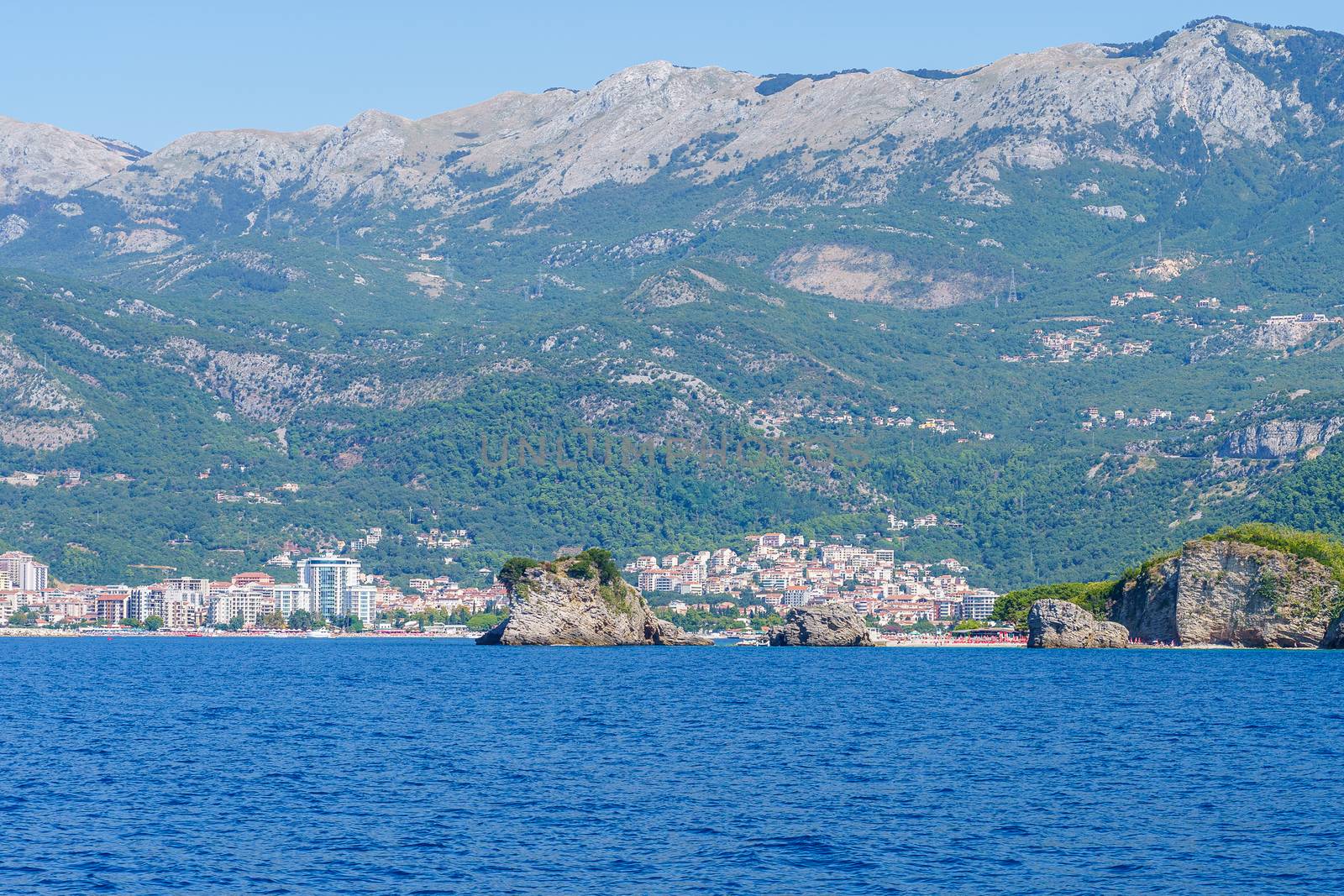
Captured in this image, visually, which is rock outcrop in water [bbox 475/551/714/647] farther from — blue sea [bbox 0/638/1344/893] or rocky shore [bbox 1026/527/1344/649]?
blue sea [bbox 0/638/1344/893]

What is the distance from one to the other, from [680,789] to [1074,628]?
326 ft

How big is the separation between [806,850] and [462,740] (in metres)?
28.8

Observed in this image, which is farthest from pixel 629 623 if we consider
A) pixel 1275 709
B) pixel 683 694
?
pixel 1275 709

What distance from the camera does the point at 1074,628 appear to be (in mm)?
159000

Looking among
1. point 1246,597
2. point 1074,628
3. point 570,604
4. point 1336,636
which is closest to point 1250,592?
point 1246,597

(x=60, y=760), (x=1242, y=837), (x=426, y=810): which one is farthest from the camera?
(x=60, y=760)

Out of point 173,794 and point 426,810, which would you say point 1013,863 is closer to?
point 426,810

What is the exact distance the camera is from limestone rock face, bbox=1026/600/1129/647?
517ft

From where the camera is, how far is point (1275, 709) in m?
91.9

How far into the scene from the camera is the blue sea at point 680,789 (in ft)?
164

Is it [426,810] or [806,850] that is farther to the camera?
[426,810]

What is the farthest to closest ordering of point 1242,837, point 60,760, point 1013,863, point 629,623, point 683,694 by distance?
point 629,623
point 683,694
point 60,760
point 1242,837
point 1013,863

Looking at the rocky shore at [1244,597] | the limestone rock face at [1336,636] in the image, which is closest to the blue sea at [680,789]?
the limestone rock face at [1336,636]

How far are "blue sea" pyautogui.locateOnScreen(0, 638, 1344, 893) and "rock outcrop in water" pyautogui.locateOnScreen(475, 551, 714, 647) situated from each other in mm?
57215
